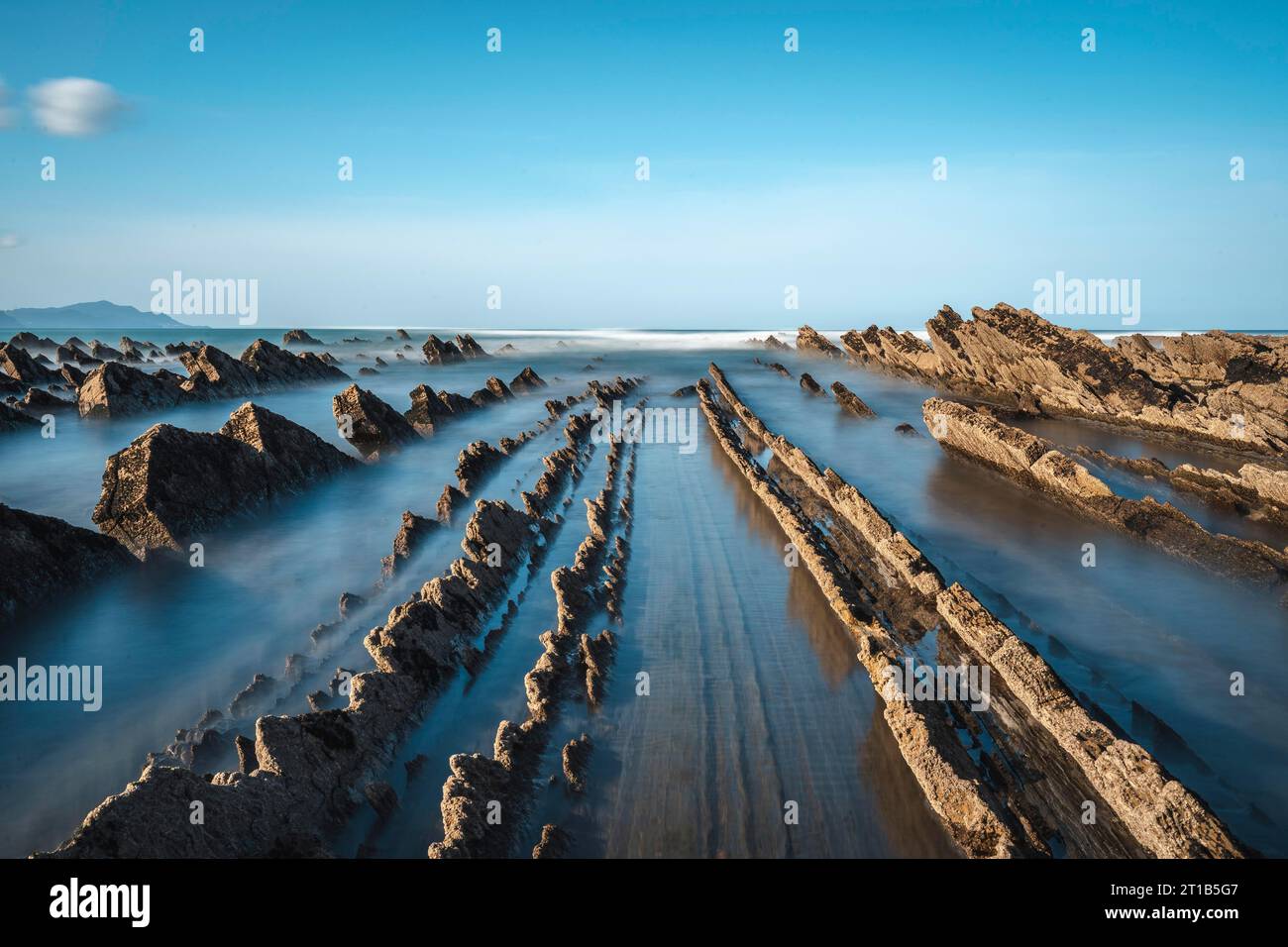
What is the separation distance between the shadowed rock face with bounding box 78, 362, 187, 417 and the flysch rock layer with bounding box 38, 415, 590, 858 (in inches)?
976

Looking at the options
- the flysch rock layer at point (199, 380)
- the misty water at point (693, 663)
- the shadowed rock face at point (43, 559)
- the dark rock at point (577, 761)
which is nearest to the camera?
the misty water at point (693, 663)

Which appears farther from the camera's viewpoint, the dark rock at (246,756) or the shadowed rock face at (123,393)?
the shadowed rock face at (123,393)

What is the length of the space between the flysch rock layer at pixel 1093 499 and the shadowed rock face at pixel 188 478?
16649 millimetres

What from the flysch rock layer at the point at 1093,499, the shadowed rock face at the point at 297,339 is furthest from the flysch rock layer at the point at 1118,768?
the shadowed rock face at the point at 297,339

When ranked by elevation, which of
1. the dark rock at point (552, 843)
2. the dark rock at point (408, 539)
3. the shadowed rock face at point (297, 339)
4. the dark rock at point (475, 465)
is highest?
the shadowed rock face at point (297, 339)

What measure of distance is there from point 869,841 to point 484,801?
279cm

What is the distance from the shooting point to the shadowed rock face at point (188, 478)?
10.5m

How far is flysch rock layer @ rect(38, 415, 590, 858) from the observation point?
151 inches

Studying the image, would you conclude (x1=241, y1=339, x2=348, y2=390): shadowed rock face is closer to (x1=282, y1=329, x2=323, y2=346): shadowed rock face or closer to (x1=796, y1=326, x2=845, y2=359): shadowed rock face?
(x1=796, y1=326, x2=845, y2=359): shadowed rock face

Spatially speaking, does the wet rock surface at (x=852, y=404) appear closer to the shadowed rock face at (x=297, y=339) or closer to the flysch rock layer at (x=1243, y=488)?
the flysch rock layer at (x=1243, y=488)

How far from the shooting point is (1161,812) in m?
4.54

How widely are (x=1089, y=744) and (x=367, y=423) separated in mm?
19223
